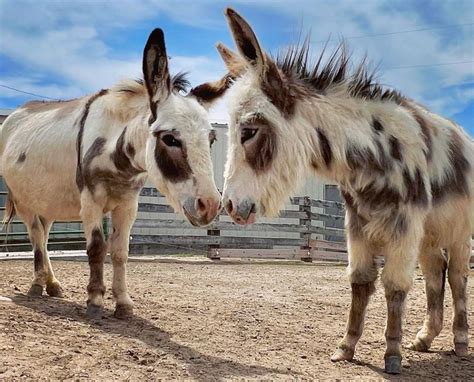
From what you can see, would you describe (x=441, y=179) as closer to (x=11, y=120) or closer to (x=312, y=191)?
(x=11, y=120)

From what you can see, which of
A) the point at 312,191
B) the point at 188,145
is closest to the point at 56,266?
the point at 188,145

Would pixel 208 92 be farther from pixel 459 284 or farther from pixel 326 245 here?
pixel 326 245

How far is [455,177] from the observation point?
4.11 meters

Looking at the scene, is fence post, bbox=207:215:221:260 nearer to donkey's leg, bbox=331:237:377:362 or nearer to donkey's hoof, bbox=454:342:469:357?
donkey's hoof, bbox=454:342:469:357

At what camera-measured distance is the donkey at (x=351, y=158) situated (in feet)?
11.3

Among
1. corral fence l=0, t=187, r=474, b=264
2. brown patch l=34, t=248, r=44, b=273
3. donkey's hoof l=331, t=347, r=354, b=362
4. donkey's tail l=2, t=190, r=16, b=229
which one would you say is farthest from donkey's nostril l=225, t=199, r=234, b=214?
corral fence l=0, t=187, r=474, b=264

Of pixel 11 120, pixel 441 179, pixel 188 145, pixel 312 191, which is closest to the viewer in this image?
pixel 441 179

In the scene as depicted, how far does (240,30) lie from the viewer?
11.5ft

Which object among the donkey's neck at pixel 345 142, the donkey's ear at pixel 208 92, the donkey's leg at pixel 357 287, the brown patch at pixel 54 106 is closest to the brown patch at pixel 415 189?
the donkey's neck at pixel 345 142

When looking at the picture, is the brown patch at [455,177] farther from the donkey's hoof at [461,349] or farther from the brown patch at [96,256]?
the brown patch at [96,256]

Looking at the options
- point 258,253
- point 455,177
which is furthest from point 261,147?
point 258,253

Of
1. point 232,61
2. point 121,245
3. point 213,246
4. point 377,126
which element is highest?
point 232,61

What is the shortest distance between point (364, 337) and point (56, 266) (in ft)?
20.1

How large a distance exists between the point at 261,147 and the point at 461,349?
2403 millimetres
